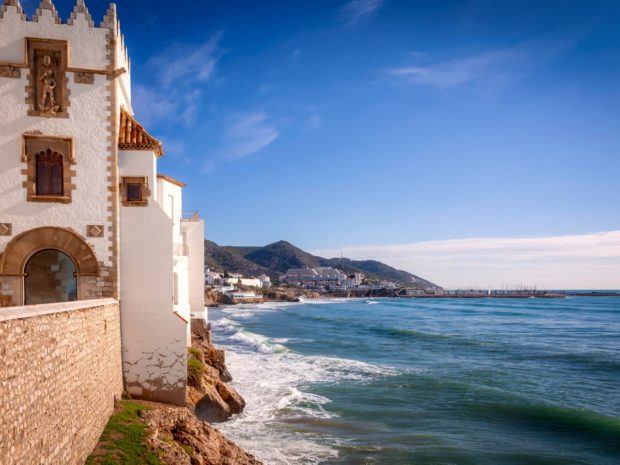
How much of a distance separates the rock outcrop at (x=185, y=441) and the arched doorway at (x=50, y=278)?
16.1 ft

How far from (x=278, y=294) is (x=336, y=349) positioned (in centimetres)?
10642

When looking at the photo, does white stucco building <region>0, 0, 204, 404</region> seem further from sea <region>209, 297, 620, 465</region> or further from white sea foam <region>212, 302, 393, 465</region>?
sea <region>209, 297, 620, 465</region>

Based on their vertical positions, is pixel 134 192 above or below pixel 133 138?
below

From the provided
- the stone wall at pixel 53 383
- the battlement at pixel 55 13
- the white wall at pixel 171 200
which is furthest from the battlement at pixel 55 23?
the stone wall at pixel 53 383

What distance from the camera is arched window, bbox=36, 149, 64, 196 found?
14.2m

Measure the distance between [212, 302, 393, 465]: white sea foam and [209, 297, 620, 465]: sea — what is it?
2.2 inches

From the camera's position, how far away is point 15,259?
546 inches

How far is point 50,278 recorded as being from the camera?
1559 cm

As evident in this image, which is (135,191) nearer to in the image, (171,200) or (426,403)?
(171,200)

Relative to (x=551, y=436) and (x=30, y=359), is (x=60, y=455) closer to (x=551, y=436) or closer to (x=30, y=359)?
(x=30, y=359)

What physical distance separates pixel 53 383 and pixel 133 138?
8.92 m

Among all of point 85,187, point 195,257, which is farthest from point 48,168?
point 195,257

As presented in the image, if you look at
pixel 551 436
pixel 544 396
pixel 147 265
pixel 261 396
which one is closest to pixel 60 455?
pixel 147 265

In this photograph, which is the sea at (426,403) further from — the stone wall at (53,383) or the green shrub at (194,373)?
the stone wall at (53,383)
